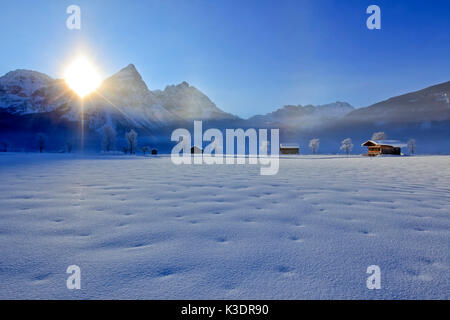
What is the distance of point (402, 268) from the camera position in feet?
7.30

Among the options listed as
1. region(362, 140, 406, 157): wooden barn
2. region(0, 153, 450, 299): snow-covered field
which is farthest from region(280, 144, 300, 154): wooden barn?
region(0, 153, 450, 299): snow-covered field

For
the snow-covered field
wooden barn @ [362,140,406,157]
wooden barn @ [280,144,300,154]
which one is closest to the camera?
the snow-covered field

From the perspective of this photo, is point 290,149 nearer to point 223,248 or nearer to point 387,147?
point 387,147

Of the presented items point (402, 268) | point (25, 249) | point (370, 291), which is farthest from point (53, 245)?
point (402, 268)

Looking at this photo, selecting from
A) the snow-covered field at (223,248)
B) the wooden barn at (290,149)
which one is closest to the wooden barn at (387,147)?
the wooden barn at (290,149)

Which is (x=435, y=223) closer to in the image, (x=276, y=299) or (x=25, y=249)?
(x=276, y=299)

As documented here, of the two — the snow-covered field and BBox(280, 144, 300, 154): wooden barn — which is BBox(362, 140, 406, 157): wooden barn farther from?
the snow-covered field

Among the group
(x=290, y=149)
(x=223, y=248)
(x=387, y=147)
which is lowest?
(x=223, y=248)

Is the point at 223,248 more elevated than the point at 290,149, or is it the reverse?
the point at 290,149

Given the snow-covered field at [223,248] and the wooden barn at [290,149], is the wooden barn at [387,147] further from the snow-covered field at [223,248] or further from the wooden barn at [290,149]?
the snow-covered field at [223,248]

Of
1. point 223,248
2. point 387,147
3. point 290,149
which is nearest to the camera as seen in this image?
point 223,248

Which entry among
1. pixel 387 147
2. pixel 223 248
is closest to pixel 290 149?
pixel 387 147

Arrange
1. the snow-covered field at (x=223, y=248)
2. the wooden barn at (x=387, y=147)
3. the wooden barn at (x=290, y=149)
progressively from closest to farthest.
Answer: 1. the snow-covered field at (x=223, y=248)
2. the wooden barn at (x=387, y=147)
3. the wooden barn at (x=290, y=149)
